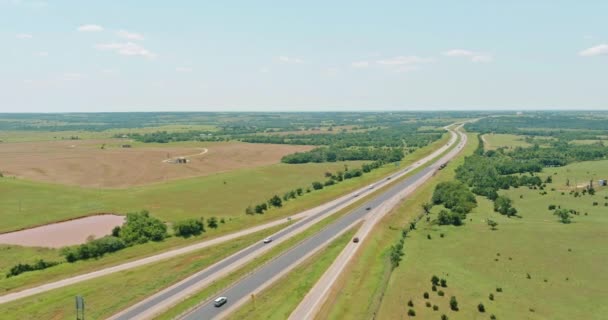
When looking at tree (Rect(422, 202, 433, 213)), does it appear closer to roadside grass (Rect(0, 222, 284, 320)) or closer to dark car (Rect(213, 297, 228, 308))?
roadside grass (Rect(0, 222, 284, 320))

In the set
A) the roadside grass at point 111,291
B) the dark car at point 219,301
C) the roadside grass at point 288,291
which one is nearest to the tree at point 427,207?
the roadside grass at point 288,291

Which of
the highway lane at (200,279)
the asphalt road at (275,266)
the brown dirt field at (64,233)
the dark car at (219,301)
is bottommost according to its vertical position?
the brown dirt field at (64,233)

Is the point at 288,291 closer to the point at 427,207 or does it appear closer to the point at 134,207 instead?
the point at 427,207

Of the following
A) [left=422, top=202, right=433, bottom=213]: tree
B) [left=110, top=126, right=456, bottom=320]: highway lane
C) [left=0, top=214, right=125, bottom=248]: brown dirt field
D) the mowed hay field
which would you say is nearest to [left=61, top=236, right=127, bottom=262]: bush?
[left=0, top=214, right=125, bottom=248]: brown dirt field

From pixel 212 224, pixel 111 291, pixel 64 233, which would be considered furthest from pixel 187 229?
pixel 111 291

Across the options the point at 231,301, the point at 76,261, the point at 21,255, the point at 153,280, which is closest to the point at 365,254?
the point at 231,301

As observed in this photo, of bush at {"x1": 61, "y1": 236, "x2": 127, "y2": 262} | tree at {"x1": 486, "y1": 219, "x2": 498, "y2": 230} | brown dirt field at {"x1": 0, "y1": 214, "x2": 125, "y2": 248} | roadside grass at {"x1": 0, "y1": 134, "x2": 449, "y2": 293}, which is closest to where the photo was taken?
roadside grass at {"x1": 0, "y1": 134, "x2": 449, "y2": 293}

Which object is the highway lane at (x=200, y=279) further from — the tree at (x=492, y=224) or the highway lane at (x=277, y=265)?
the tree at (x=492, y=224)
